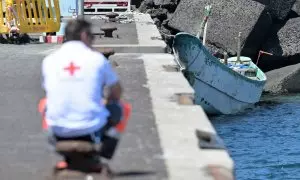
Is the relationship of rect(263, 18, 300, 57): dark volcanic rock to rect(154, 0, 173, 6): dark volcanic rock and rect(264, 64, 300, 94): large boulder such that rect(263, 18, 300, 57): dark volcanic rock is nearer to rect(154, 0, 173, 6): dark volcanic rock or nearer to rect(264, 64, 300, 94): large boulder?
rect(264, 64, 300, 94): large boulder

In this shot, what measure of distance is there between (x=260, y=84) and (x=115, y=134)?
1815cm

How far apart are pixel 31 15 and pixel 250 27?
31.9 feet

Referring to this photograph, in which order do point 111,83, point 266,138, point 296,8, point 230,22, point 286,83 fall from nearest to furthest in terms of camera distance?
1. point 111,83
2. point 266,138
3. point 286,83
4. point 230,22
5. point 296,8

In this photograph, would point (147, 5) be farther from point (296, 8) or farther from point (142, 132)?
point (142, 132)

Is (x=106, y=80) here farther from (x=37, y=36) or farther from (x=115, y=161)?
(x=37, y=36)

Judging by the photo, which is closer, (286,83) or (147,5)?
(286,83)

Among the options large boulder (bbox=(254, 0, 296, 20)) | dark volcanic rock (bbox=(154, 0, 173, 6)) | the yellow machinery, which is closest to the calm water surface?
large boulder (bbox=(254, 0, 296, 20))

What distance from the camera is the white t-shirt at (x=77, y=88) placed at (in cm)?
669

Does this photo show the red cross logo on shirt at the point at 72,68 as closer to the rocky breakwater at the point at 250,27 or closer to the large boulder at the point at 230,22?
the rocky breakwater at the point at 250,27

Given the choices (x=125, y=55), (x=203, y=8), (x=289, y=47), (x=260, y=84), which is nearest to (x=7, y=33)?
(x=125, y=55)

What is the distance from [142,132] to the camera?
9.16 metres

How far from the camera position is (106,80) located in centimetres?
680

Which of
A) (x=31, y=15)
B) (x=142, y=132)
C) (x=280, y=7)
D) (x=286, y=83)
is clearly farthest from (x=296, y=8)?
(x=142, y=132)

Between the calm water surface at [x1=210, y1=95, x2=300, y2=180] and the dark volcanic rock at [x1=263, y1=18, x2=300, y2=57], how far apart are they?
11.0 ft
